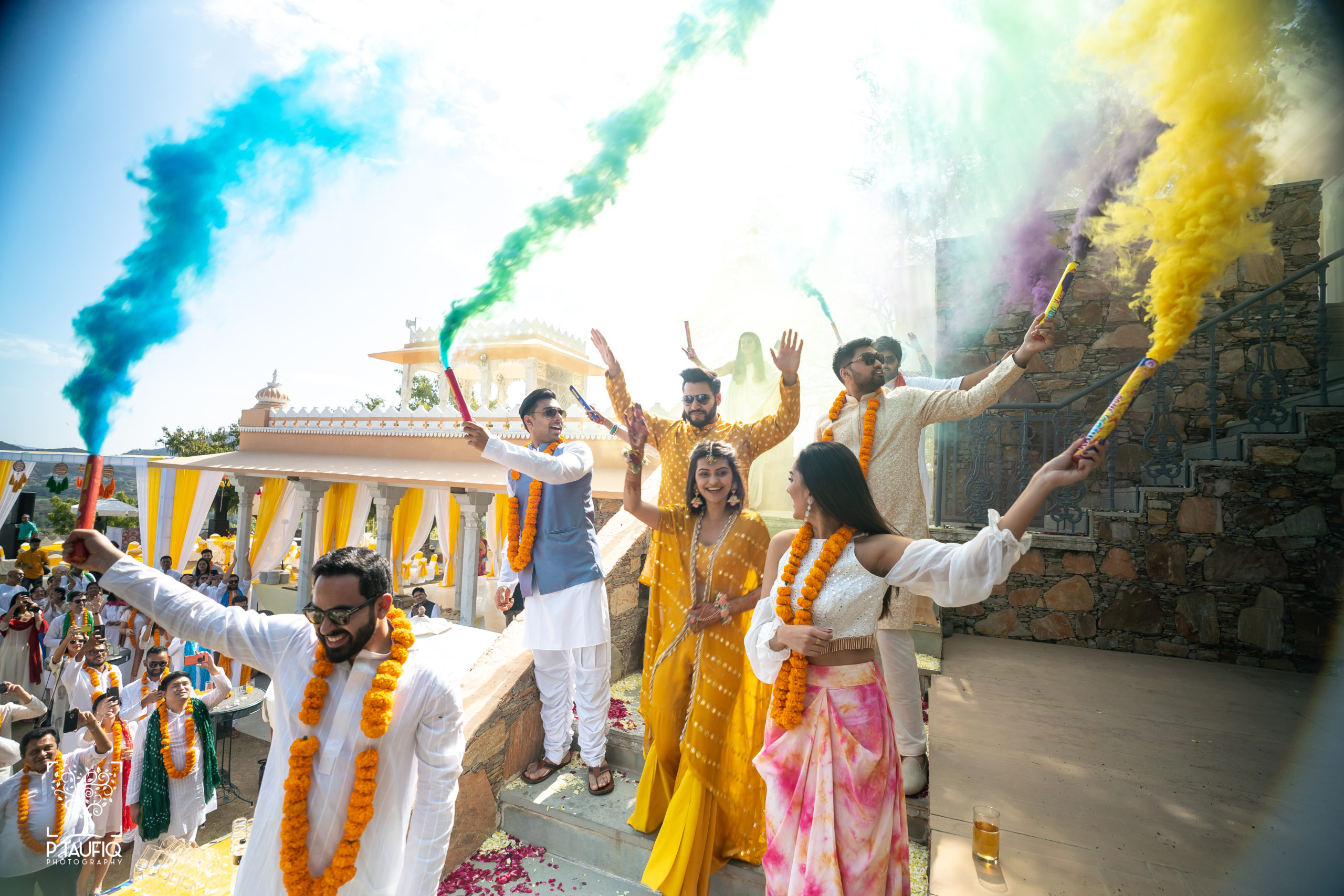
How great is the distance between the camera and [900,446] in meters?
2.95

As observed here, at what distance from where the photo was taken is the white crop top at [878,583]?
175 cm

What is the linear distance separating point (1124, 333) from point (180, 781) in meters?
10.3

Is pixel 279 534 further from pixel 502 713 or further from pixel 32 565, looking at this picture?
pixel 502 713

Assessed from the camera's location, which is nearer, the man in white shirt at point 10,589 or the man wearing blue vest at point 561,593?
the man wearing blue vest at point 561,593

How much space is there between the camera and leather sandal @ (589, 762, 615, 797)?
3176mm

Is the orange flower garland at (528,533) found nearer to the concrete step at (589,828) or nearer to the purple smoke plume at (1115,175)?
the concrete step at (589,828)

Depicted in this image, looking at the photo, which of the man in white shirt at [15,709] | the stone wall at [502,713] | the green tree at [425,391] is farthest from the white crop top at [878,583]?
the green tree at [425,391]

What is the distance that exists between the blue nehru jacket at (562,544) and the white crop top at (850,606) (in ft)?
5.36

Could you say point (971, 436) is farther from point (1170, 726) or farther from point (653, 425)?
point (653, 425)

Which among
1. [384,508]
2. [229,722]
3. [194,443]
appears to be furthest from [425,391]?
[229,722]

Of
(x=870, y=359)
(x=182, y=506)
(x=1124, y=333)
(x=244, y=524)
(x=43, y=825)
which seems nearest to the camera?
(x=870, y=359)

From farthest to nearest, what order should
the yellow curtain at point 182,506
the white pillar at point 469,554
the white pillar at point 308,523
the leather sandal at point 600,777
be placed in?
the yellow curtain at point 182,506
the white pillar at point 308,523
the white pillar at point 469,554
the leather sandal at point 600,777

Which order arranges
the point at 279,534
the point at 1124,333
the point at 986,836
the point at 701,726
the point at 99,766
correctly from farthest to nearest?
the point at 279,534
the point at 1124,333
the point at 99,766
the point at 701,726
the point at 986,836

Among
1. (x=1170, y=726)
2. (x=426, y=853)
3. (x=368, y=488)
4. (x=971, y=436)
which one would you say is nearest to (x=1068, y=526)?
(x=971, y=436)
